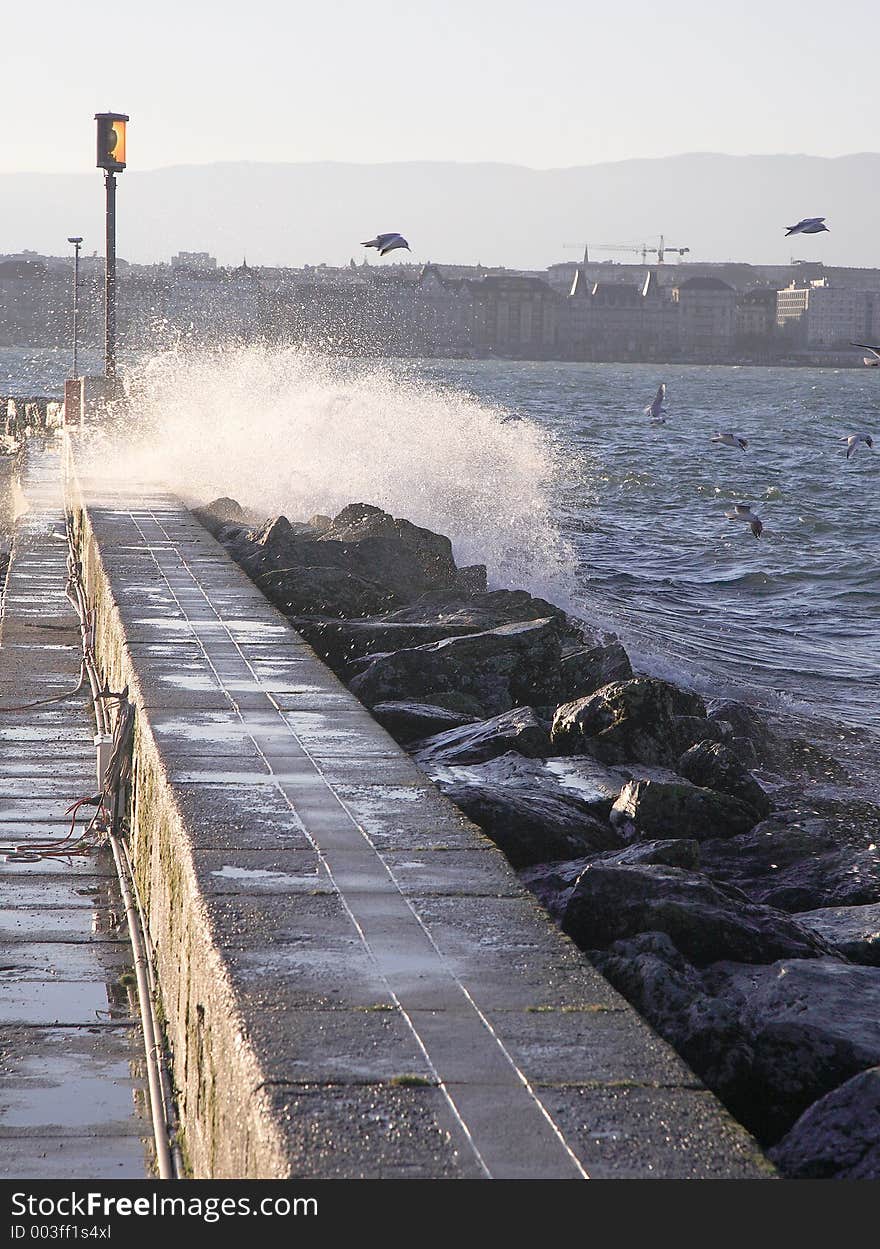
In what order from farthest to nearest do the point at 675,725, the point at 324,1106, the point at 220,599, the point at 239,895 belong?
the point at 220,599 < the point at 675,725 < the point at 239,895 < the point at 324,1106

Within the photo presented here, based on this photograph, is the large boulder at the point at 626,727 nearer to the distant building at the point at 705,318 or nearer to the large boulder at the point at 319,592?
the large boulder at the point at 319,592

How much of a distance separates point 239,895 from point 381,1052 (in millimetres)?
822

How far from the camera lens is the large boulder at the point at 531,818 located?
17.0 feet

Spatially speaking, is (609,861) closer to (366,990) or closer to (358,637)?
(366,990)

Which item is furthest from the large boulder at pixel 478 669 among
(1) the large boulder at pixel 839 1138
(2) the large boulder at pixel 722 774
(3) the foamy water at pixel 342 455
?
(3) the foamy water at pixel 342 455

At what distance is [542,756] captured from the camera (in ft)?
21.8

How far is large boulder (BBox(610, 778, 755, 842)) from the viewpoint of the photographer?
18.5ft

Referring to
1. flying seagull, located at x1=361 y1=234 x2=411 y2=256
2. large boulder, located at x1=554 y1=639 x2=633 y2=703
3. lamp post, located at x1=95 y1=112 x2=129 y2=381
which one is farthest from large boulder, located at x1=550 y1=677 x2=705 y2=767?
lamp post, located at x1=95 y1=112 x2=129 y2=381

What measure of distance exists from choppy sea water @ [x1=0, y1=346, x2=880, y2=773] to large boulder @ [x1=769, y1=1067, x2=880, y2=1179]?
278 inches

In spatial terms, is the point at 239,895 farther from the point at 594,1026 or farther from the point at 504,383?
the point at 504,383

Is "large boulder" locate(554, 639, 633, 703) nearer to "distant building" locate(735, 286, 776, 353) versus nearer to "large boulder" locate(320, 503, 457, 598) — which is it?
"large boulder" locate(320, 503, 457, 598)
